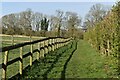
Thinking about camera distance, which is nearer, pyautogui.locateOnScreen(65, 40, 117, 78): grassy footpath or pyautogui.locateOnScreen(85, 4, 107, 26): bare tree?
pyautogui.locateOnScreen(65, 40, 117, 78): grassy footpath

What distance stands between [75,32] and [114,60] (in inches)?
3678

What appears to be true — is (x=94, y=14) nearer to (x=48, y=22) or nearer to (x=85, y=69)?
(x=48, y=22)

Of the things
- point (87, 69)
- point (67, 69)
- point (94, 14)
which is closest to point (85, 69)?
point (87, 69)

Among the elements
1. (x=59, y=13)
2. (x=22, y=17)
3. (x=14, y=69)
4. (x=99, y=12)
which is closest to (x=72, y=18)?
(x=59, y=13)

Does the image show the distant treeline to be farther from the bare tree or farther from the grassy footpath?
the grassy footpath

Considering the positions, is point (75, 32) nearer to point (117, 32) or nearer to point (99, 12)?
point (99, 12)

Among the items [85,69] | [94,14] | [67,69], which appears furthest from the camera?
[94,14]

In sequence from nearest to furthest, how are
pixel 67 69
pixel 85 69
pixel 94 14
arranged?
pixel 67 69 < pixel 85 69 < pixel 94 14

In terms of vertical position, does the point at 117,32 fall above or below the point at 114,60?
above

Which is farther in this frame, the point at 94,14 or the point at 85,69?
the point at 94,14

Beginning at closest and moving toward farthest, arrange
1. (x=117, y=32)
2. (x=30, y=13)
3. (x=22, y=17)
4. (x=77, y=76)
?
(x=117, y=32) → (x=77, y=76) → (x=22, y=17) → (x=30, y=13)

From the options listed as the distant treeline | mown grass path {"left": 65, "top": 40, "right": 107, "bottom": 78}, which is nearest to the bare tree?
the distant treeline

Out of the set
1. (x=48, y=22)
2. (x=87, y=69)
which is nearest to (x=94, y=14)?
(x=48, y=22)

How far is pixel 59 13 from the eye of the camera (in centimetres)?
11288
